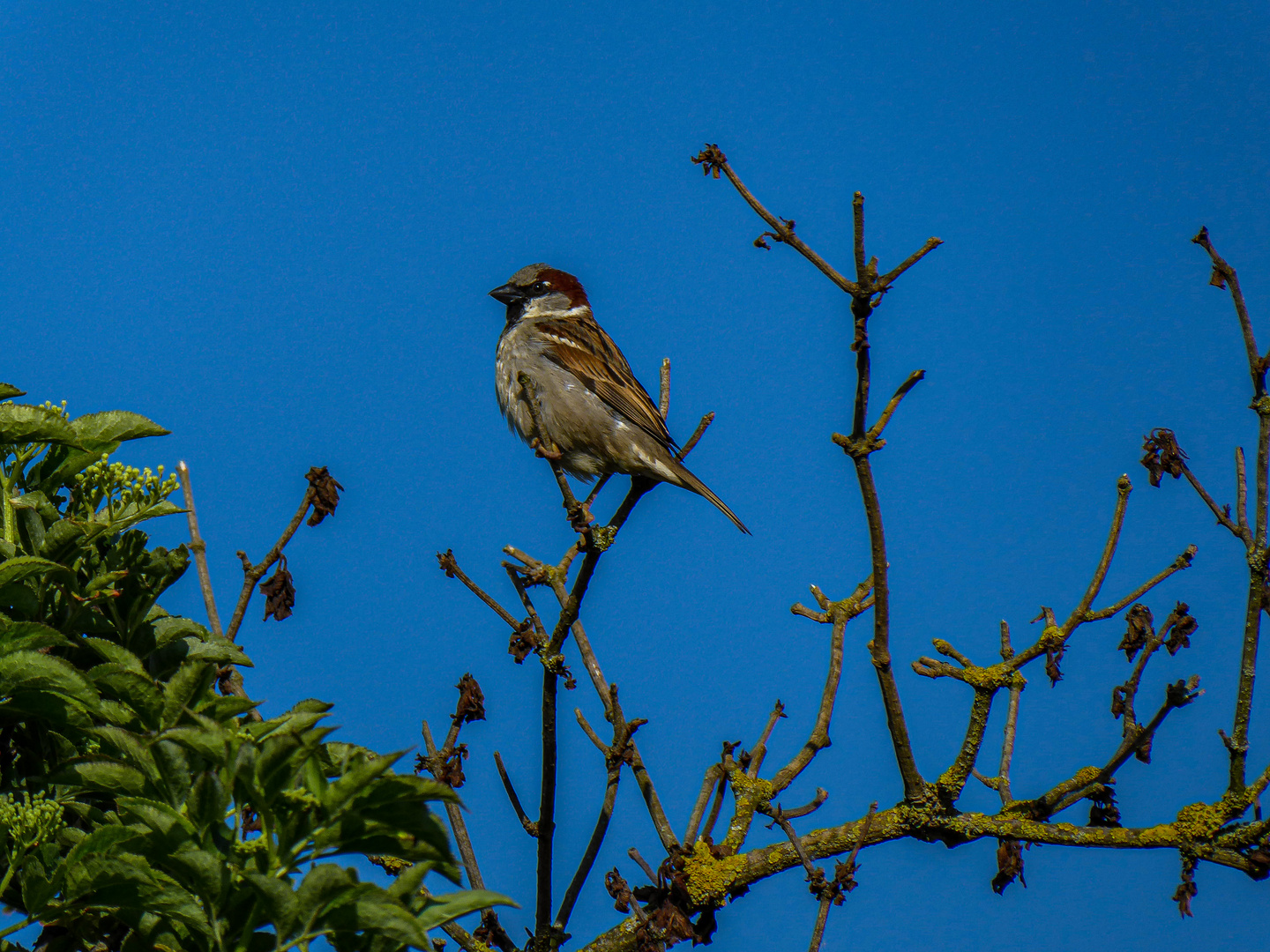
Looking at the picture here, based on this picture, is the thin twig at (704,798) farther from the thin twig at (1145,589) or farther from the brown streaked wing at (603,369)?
the brown streaked wing at (603,369)

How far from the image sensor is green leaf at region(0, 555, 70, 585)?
77.2 inches

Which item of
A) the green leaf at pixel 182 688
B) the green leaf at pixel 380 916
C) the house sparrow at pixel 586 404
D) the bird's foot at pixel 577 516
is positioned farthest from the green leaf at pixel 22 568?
Answer: the house sparrow at pixel 586 404

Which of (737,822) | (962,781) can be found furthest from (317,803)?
(962,781)

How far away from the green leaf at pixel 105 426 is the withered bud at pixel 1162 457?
3.05 meters

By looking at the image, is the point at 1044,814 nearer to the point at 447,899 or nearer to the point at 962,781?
the point at 962,781

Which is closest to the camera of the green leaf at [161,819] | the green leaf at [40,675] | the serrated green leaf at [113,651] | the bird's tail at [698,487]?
the green leaf at [161,819]

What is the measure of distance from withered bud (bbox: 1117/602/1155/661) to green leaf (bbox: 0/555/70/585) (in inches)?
120

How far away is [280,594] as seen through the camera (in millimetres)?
3719

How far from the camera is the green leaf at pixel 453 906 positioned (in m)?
1.61

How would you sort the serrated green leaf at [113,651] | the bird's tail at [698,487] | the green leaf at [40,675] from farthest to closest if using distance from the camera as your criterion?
the bird's tail at [698,487], the serrated green leaf at [113,651], the green leaf at [40,675]

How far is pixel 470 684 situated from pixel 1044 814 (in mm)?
1741

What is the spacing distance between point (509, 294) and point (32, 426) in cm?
556

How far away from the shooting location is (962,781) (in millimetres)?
3398

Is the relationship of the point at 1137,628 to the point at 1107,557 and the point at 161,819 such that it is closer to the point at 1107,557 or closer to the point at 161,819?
the point at 1107,557
